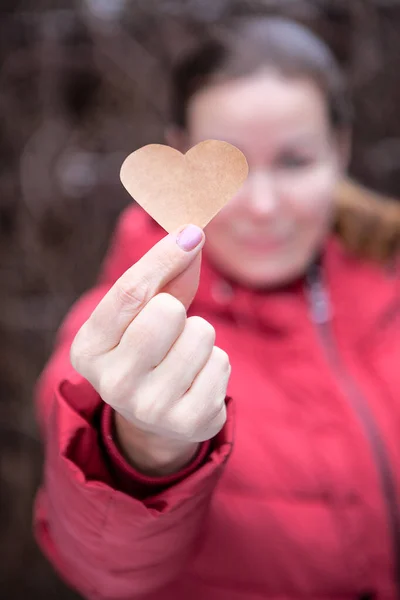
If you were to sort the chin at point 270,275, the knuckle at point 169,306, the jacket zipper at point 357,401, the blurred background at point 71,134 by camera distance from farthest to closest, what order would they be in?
the blurred background at point 71,134 < the chin at point 270,275 < the jacket zipper at point 357,401 < the knuckle at point 169,306

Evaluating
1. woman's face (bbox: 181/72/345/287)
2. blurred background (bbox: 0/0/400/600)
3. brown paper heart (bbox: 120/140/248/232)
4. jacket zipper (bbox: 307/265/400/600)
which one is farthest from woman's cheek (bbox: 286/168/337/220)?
blurred background (bbox: 0/0/400/600)

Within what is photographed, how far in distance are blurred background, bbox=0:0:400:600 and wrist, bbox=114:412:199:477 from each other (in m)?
0.77

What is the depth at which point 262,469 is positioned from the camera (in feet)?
2.10

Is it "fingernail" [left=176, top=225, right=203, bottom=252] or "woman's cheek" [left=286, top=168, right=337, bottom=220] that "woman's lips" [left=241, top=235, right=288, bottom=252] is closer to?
"woman's cheek" [left=286, top=168, right=337, bottom=220]

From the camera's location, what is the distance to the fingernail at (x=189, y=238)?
0.33 m

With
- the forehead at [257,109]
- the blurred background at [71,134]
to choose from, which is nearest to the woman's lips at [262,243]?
the forehead at [257,109]

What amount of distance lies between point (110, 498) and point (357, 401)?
39cm

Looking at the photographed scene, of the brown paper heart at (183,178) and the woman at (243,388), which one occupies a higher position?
the brown paper heart at (183,178)

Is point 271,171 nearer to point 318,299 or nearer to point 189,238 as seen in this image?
point 318,299

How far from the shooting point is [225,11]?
1089mm

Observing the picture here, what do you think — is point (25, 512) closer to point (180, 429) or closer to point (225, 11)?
point (180, 429)

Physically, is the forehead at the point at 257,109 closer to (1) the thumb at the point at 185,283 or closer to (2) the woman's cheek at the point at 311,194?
(2) the woman's cheek at the point at 311,194

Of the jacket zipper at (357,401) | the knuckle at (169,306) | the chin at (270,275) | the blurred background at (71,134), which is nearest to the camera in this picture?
the knuckle at (169,306)

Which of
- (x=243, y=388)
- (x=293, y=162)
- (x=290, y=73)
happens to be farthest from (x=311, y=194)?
(x=243, y=388)
